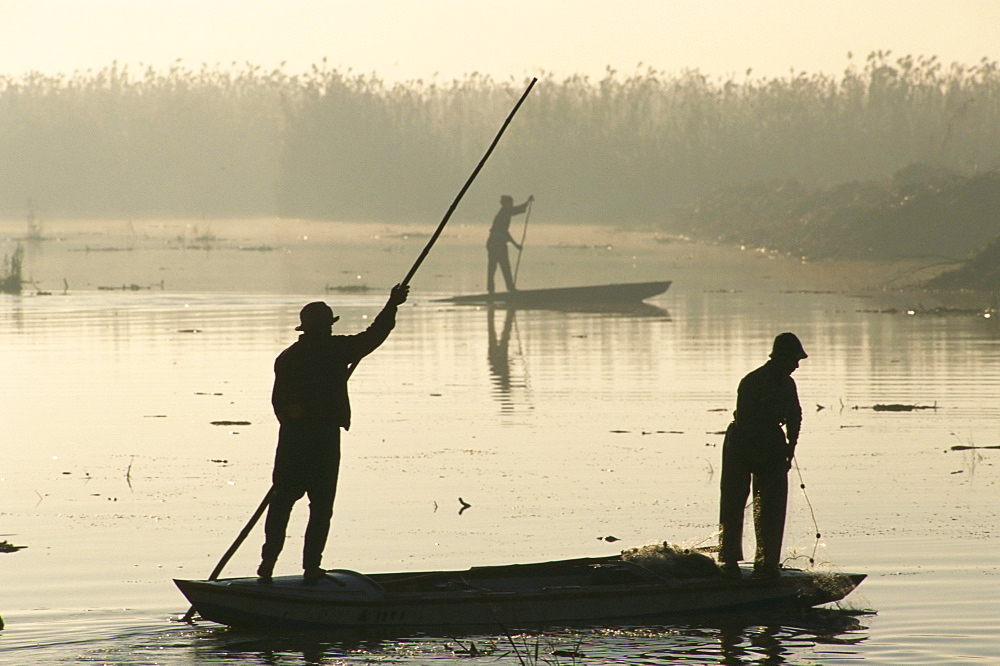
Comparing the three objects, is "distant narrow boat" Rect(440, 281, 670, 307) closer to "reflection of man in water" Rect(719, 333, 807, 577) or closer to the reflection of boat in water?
the reflection of boat in water

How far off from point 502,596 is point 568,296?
2221cm

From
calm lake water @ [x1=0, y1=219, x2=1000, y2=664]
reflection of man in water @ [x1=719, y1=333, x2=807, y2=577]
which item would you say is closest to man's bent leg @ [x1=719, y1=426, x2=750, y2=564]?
reflection of man in water @ [x1=719, y1=333, x2=807, y2=577]

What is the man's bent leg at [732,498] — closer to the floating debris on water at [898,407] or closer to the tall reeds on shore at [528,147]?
the floating debris on water at [898,407]

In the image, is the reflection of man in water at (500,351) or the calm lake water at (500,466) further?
the reflection of man in water at (500,351)

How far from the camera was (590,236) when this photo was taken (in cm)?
A: 6219

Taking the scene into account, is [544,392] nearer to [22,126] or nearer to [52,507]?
[52,507]

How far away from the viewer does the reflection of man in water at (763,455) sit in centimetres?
919

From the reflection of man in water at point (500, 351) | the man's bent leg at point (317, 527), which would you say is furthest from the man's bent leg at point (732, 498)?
the reflection of man in water at point (500, 351)

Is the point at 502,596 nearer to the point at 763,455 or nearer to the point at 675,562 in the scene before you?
the point at 675,562

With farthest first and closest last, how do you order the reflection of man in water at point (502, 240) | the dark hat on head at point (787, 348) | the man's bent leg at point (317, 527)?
the reflection of man in water at point (502, 240)
the dark hat on head at point (787, 348)
the man's bent leg at point (317, 527)

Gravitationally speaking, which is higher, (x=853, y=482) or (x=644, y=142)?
(x=644, y=142)

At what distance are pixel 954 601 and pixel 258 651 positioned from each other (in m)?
3.65

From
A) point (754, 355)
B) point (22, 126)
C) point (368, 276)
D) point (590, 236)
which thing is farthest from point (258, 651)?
point (22, 126)

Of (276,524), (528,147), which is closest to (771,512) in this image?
(276,524)
